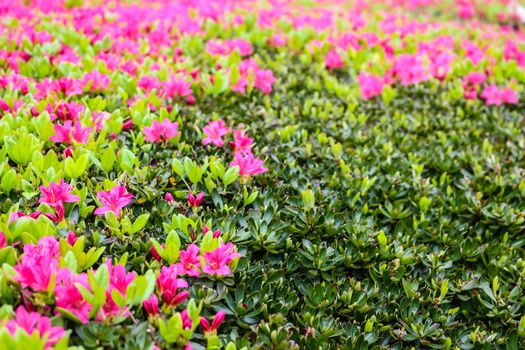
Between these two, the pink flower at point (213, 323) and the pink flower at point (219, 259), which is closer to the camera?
the pink flower at point (213, 323)

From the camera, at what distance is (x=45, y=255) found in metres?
1.78

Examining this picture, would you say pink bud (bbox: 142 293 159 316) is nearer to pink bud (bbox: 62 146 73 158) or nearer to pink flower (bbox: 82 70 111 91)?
pink bud (bbox: 62 146 73 158)

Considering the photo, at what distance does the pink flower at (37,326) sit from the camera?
158cm

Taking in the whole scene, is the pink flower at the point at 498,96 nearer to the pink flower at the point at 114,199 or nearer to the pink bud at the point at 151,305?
the pink flower at the point at 114,199

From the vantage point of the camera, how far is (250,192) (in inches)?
104

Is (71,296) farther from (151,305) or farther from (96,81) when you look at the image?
(96,81)

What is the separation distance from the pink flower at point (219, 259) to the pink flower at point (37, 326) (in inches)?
23.3

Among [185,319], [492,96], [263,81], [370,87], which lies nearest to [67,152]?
[185,319]

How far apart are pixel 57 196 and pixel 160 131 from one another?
0.80 m

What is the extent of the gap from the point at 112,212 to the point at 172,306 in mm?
530

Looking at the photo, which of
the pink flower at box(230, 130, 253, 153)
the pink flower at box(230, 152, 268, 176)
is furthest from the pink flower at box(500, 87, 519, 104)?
the pink flower at box(230, 152, 268, 176)

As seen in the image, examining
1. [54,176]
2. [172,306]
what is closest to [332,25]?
[54,176]

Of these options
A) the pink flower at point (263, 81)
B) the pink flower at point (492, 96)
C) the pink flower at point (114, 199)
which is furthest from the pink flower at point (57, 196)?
the pink flower at point (492, 96)

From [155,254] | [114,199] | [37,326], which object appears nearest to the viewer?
[37,326]
